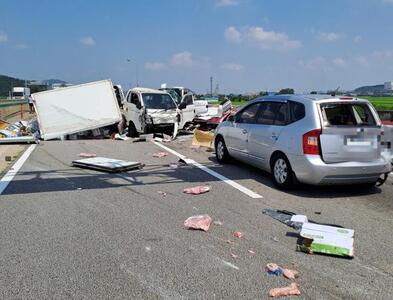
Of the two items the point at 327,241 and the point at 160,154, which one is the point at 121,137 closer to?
the point at 160,154

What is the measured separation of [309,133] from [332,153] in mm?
487

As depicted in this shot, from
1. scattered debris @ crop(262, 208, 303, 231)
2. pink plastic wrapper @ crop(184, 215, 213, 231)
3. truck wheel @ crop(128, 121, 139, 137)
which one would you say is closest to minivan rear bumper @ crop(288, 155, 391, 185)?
scattered debris @ crop(262, 208, 303, 231)

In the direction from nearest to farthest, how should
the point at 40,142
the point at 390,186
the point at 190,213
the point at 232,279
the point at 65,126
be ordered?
the point at 232,279
the point at 190,213
the point at 390,186
the point at 40,142
the point at 65,126

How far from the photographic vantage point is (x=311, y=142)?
7055 mm

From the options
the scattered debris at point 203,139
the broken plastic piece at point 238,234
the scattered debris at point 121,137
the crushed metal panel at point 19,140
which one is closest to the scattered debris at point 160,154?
the scattered debris at point 203,139

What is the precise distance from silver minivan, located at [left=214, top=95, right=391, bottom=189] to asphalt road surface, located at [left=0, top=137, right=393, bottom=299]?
37 centimetres

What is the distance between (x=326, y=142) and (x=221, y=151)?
3.85 m

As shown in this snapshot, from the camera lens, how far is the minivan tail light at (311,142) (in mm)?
7020

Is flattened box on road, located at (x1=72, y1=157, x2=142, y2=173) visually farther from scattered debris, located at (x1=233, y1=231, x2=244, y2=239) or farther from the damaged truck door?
the damaged truck door

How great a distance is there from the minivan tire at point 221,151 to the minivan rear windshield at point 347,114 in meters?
3.52

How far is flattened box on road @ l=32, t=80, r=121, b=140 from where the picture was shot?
17234 mm

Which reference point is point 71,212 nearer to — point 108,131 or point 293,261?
point 293,261

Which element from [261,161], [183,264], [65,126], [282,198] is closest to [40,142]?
[65,126]

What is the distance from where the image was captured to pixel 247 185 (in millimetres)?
8117
